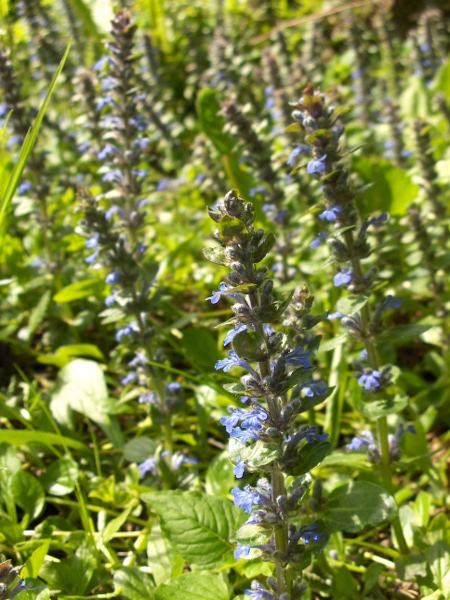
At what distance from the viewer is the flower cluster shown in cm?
204

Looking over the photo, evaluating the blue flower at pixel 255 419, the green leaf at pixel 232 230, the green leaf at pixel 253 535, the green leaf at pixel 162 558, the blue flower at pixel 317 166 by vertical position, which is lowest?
the green leaf at pixel 162 558

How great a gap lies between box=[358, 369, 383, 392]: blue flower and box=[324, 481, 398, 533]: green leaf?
1.48ft

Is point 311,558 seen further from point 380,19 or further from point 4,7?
point 380,19

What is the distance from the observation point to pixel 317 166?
273cm

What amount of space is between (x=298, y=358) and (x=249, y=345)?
183mm

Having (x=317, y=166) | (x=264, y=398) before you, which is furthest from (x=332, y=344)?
(x=317, y=166)

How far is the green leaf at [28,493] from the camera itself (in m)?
3.21

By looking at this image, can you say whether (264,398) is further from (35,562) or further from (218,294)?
(35,562)

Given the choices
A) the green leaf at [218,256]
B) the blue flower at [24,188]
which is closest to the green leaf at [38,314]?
the blue flower at [24,188]

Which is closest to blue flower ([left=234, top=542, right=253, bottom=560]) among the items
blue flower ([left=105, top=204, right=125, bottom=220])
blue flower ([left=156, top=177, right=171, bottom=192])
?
blue flower ([left=105, top=204, right=125, bottom=220])

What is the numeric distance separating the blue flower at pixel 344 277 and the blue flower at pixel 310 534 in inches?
40.7

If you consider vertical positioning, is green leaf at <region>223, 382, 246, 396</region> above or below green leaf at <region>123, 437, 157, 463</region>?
above

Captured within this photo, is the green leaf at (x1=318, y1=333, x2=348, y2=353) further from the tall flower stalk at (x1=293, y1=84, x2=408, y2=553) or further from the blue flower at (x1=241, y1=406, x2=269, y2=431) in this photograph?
the blue flower at (x1=241, y1=406, x2=269, y2=431)

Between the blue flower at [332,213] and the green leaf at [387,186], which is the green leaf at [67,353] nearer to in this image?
the blue flower at [332,213]
